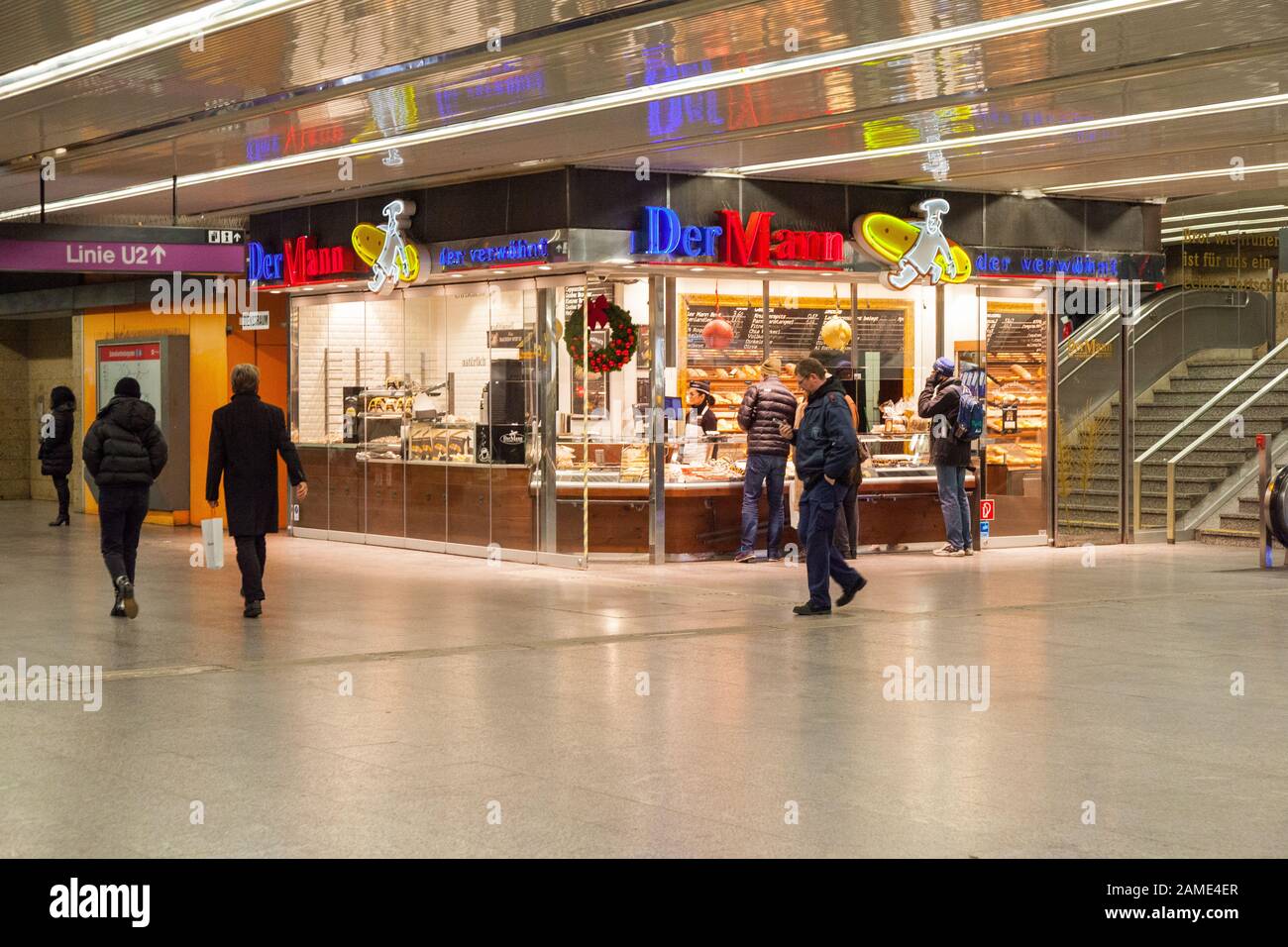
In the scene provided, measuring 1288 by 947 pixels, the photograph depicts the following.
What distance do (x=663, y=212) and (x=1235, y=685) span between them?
7574 millimetres

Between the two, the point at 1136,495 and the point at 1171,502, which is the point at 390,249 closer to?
the point at 1136,495

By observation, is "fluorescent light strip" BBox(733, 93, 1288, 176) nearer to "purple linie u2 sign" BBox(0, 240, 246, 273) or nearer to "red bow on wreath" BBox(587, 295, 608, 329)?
"red bow on wreath" BBox(587, 295, 608, 329)

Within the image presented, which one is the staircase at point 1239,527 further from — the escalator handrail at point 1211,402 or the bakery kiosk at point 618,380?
the bakery kiosk at point 618,380

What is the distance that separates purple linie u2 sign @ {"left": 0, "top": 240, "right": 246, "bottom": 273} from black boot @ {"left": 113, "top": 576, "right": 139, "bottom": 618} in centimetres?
258

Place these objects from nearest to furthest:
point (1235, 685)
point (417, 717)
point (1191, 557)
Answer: point (417, 717), point (1235, 685), point (1191, 557)

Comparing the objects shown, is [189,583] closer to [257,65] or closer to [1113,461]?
[257,65]

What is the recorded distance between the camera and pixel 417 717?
7.59 m

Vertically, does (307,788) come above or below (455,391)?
below

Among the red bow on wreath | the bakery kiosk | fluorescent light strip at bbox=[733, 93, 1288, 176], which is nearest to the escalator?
the bakery kiosk

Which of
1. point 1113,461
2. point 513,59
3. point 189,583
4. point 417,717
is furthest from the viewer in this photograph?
point 1113,461

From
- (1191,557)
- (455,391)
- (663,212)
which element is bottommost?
(1191,557)

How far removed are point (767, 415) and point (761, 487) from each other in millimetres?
705
